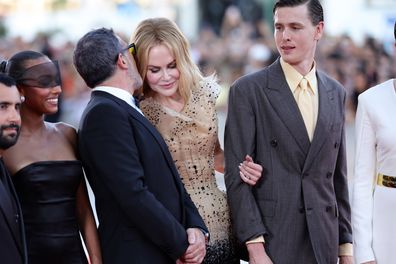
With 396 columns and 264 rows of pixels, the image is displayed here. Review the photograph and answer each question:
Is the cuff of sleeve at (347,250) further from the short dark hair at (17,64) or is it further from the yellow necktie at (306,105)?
the short dark hair at (17,64)

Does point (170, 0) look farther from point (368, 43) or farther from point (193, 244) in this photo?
point (193, 244)

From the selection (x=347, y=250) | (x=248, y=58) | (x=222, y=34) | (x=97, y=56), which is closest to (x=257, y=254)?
(x=347, y=250)

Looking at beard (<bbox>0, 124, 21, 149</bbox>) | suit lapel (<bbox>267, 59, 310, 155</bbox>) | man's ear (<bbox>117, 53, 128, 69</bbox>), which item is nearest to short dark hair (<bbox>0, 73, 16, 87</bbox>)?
beard (<bbox>0, 124, 21, 149</bbox>)

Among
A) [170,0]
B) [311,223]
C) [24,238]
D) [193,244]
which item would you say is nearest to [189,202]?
[193,244]

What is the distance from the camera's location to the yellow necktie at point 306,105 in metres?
4.70

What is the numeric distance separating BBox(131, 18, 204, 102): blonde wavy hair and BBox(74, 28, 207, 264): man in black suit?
23 cm

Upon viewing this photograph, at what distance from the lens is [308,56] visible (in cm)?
479

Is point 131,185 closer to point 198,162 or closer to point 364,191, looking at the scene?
point 198,162

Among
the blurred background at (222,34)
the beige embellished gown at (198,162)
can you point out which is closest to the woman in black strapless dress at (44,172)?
the beige embellished gown at (198,162)

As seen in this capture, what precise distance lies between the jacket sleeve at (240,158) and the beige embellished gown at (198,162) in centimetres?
15

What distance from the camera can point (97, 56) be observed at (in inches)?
173

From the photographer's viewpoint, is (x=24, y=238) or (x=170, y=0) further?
(x=170, y=0)

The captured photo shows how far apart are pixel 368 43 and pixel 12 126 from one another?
15.4 meters

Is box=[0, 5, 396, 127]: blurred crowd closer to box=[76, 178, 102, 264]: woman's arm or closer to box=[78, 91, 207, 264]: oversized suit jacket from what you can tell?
box=[76, 178, 102, 264]: woman's arm
